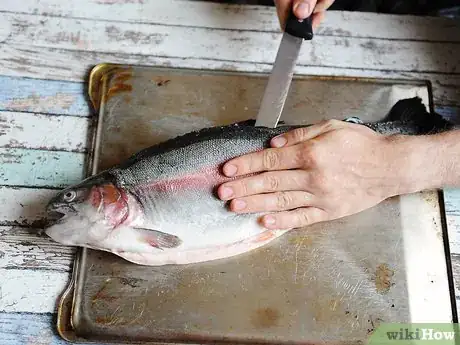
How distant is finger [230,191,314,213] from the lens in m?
1.53

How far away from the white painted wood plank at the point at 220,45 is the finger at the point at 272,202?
0.68m

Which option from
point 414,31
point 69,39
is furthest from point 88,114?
point 414,31

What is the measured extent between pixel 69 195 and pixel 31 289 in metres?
0.35

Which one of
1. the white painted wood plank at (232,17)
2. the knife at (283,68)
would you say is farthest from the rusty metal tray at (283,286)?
the white painted wood plank at (232,17)

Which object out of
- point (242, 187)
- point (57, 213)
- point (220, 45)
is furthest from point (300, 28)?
point (57, 213)

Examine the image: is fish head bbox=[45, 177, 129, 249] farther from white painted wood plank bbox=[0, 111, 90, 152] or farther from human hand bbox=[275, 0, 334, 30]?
human hand bbox=[275, 0, 334, 30]

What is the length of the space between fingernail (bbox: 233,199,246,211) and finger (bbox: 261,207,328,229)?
0.09 m

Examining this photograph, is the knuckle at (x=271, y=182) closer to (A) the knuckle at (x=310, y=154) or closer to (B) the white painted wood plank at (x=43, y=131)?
(A) the knuckle at (x=310, y=154)

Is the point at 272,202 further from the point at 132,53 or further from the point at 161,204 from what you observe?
A: the point at 132,53

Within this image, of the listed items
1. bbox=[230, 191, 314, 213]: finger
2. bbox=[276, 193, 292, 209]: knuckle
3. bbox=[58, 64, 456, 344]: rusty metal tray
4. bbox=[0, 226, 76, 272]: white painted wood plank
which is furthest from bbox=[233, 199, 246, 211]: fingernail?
bbox=[0, 226, 76, 272]: white painted wood plank

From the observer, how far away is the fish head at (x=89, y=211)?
1.49 m

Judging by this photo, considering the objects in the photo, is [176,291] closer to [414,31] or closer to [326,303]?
[326,303]

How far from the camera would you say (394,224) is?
174cm

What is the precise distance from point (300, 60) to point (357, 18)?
0.31 meters
